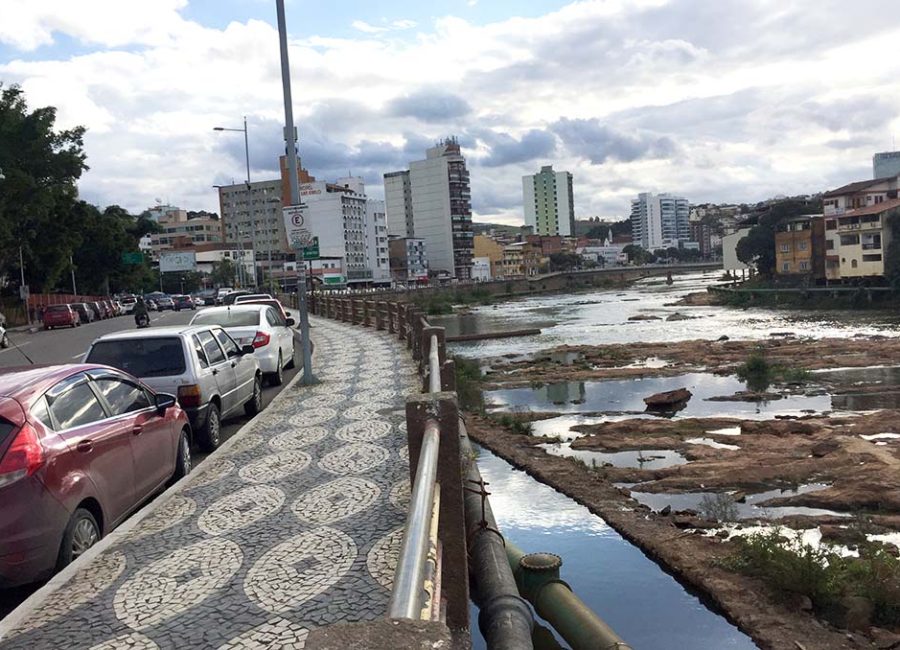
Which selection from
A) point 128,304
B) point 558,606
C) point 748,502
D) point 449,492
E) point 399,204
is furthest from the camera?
point 399,204

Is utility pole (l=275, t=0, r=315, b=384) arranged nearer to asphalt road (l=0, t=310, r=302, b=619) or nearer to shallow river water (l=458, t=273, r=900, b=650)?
asphalt road (l=0, t=310, r=302, b=619)

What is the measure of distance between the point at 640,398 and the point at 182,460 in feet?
53.9

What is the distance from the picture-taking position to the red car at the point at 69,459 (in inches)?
188

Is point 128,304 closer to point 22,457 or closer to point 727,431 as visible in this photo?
point 727,431

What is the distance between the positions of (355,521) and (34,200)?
42969 millimetres

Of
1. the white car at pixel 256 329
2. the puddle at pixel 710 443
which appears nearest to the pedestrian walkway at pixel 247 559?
the white car at pixel 256 329

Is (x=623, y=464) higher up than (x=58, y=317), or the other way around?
(x=58, y=317)

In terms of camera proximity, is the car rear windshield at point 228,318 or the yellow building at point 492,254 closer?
the car rear windshield at point 228,318

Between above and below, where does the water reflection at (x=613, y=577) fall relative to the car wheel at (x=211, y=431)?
below

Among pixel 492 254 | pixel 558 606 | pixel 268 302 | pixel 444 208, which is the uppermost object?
pixel 444 208

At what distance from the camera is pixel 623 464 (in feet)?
44.7

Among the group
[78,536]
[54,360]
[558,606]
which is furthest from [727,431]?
[54,360]

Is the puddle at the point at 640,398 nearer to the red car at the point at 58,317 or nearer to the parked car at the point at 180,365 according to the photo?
the parked car at the point at 180,365

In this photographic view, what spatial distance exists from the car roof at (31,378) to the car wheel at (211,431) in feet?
8.55
